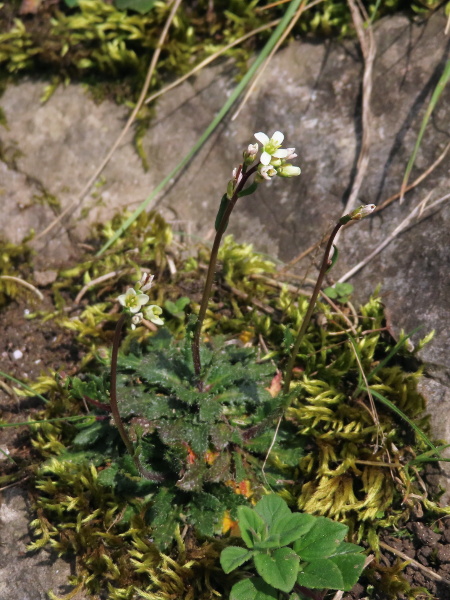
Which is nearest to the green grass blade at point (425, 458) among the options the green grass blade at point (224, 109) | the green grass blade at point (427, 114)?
the green grass blade at point (427, 114)

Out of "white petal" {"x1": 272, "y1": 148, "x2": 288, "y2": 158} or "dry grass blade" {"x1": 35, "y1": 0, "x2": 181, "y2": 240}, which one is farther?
"dry grass blade" {"x1": 35, "y1": 0, "x2": 181, "y2": 240}

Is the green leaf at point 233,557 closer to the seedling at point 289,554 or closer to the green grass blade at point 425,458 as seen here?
the seedling at point 289,554

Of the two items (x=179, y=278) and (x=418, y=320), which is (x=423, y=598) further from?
(x=179, y=278)

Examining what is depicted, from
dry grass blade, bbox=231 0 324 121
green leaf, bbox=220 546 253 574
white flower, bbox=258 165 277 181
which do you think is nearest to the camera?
white flower, bbox=258 165 277 181

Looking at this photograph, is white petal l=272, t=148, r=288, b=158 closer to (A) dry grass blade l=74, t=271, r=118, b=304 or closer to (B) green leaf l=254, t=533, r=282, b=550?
(B) green leaf l=254, t=533, r=282, b=550

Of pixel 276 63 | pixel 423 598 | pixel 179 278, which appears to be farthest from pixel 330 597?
pixel 276 63

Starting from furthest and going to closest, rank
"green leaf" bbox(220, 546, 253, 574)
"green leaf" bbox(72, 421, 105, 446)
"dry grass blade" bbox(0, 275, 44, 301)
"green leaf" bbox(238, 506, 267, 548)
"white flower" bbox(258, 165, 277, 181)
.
Result: "dry grass blade" bbox(0, 275, 44, 301)
"green leaf" bbox(72, 421, 105, 446)
"green leaf" bbox(238, 506, 267, 548)
"green leaf" bbox(220, 546, 253, 574)
"white flower" bbox(258, 165, 277, 181)

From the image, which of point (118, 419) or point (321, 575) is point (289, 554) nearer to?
point (321, 575)

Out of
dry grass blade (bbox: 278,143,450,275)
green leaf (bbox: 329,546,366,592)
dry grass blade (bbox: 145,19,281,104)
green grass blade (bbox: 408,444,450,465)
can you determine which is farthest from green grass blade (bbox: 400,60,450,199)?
green leaf (bbox: 329,546,366,592)
